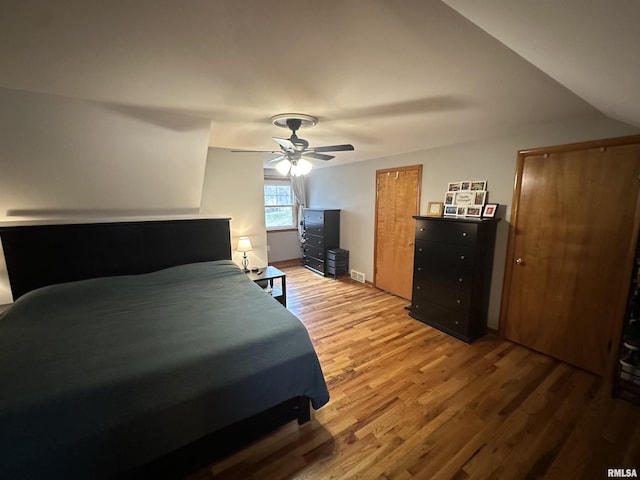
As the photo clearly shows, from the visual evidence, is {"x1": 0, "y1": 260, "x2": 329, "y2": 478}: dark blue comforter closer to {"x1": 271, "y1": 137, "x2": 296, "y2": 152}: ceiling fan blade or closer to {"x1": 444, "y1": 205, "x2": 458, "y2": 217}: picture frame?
{"x1": 271, "y1": 137, "x2": 296, "y2": 152}: ceiling fan blade

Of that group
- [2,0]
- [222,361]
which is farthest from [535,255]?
[2,0]

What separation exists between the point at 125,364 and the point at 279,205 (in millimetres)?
4970

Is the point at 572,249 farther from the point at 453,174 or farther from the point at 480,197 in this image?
the point at 453,174

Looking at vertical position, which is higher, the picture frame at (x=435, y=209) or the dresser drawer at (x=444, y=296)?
the picture frame at (x=435, y=209)

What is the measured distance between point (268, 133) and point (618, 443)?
3567 mm

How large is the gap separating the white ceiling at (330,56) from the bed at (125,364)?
1.54 m

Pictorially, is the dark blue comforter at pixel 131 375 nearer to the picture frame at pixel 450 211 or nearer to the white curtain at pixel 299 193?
the picture frame at pixel 450 211

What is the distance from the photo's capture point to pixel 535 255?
2.50 metres

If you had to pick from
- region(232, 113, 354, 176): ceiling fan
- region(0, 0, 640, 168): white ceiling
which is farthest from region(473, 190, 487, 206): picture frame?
region(232, 113, 354, 176): ceiling fan

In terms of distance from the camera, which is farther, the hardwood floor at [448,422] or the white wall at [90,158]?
the white wall at [90,158]

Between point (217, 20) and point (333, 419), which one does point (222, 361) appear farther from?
point (217, 20)

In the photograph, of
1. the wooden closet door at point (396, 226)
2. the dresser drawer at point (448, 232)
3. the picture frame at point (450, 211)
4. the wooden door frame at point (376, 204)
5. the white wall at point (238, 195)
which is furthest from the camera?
the wooden closet door at point (396, 226)

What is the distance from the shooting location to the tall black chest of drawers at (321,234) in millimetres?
4953

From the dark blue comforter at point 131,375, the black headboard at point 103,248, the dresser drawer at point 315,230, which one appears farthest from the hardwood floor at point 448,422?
the dresser drawer at point 315,230
